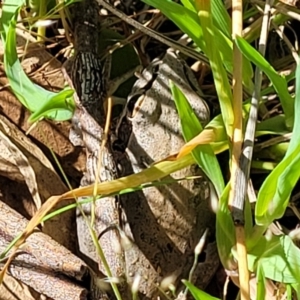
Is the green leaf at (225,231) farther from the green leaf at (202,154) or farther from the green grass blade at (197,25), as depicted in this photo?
the green grass blade at (197,25)

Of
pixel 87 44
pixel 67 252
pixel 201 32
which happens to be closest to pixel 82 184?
pixel 67 252

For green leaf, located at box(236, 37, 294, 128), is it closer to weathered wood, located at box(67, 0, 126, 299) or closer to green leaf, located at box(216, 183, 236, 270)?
green leaf, located at box(216, 183, 236, 270)

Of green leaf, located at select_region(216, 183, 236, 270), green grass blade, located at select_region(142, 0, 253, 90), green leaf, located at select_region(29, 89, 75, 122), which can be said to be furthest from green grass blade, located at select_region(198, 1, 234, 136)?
green leaf, located at select_region(29, 89, 75, 122)

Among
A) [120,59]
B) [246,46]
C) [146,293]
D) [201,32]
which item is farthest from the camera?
[120,59]

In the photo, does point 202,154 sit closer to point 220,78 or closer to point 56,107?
point 220,78

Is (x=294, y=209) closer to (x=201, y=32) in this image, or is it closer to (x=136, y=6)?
(x=201, y=32)
